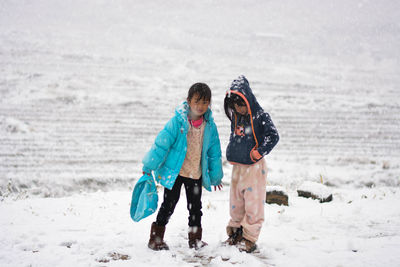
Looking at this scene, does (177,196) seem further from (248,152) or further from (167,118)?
(167,118)

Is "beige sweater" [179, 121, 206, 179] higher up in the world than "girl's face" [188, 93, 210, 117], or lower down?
lower down

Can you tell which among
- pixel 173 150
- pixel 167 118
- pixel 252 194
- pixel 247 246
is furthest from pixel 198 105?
pixel 167 118

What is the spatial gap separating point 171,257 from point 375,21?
2784cm

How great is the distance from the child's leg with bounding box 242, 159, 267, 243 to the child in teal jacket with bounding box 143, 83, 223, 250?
328 mm

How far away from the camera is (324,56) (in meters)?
18.2

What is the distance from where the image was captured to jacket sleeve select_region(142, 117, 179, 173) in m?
2.83

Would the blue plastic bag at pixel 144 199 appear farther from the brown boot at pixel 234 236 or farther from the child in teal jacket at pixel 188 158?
the brown boot at pixel 234 236

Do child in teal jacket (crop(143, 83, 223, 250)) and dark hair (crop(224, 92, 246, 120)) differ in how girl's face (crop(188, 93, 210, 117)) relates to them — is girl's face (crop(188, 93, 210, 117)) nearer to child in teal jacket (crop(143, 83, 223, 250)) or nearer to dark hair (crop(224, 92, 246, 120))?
child in teal jacket (crop(143, 83, 223, 250))

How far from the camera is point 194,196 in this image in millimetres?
3045

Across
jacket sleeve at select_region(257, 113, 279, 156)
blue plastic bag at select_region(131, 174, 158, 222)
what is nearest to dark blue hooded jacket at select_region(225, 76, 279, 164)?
jacket sleeve at select_region(257, 113, 279, 156)

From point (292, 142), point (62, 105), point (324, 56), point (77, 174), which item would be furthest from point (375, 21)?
point (77, 174)

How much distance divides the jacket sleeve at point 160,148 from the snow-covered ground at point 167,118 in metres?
0.84

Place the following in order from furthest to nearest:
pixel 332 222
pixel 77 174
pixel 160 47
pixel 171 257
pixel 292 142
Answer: pixel 160 47 < pixel 292 142 < pixel 77 174 < pixel 332 222 < pixel 171 257

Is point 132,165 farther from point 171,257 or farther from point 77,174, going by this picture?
point 171,257
